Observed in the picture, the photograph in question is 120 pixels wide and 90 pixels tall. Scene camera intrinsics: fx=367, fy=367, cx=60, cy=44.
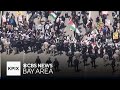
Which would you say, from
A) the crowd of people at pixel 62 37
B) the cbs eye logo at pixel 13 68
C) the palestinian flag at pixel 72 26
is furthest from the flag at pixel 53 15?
the cbs eye logo at pixel 13 68

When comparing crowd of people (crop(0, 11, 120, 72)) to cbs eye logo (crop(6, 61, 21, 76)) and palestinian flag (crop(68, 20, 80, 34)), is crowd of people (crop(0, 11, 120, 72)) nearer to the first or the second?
palestinian flag (crop(68, 20, 80, 34))

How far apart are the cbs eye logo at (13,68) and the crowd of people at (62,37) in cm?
24

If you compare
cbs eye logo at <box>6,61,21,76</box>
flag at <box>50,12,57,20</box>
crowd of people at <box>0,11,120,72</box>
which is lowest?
cbs eye logo at <box>6,61,21,76</box>

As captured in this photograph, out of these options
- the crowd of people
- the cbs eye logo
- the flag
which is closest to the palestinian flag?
the crowd of people

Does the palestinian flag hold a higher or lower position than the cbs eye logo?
higher

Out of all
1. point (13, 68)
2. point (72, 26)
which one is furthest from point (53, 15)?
point (13, 68)

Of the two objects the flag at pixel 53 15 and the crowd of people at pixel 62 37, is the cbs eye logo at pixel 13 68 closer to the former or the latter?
the crowd of people at pixel 62 37

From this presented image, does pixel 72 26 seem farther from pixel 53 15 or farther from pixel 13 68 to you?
pixel 13 68

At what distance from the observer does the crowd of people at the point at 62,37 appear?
783cm

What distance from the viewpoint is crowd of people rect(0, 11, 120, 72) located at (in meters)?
7.83

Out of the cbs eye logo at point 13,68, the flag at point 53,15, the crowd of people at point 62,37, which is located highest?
the flag at point 53,15

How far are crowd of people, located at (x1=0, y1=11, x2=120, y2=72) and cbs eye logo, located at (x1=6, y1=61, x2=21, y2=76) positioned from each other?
238mm
